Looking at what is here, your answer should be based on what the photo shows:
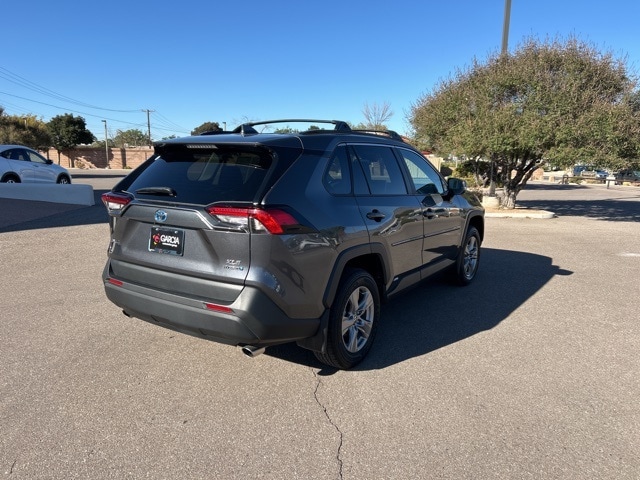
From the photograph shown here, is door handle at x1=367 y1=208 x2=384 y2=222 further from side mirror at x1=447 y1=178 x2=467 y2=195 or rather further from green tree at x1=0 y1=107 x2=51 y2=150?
green tree at x1=0 y1=107 x2=51 y2=150

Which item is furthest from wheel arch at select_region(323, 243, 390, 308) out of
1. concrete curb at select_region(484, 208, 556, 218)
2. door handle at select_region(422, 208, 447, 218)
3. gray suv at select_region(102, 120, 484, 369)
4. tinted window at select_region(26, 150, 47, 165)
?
tinted window at select_region(26, 150, 47, 165)

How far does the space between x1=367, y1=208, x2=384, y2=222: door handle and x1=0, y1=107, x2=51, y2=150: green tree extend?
4641 centimetres

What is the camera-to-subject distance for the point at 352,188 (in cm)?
360

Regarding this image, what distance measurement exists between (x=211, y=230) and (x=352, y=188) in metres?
1.26

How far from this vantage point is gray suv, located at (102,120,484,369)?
2.80m

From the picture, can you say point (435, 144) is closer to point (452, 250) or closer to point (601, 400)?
point (452, 250)

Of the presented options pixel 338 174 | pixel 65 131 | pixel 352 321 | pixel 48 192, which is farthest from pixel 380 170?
A: pixel 65 131

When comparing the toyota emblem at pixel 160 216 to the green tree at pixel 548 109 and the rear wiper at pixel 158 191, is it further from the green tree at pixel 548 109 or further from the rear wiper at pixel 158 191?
the green tree at pixel 548 109

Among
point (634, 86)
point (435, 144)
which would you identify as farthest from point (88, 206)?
point (634, 86)

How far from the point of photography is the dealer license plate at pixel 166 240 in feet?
9.87

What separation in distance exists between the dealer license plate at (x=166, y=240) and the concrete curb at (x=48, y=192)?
1326cm

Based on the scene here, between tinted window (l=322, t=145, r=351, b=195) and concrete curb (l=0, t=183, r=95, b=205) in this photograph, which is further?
concrete curb (l=0, t=183, r=95, b=205)

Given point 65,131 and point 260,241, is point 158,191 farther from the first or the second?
point 65,131

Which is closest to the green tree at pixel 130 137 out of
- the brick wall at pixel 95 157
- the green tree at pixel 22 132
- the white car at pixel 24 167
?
the brick wall at pixel 95 157
